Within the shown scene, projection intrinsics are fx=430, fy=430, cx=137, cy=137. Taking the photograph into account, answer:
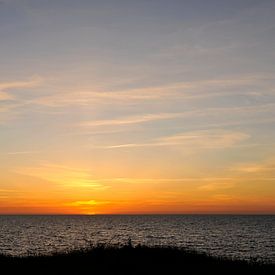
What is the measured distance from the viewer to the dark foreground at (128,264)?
24.4 metres

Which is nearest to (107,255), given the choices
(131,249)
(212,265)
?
(131,249)

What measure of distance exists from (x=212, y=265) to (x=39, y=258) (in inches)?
462

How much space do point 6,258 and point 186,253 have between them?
12.6 metres

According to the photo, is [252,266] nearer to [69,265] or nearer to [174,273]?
[174,273]

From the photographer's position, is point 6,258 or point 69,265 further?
point 6,258

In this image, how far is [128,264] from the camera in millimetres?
25547

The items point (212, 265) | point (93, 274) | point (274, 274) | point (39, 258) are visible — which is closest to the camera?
point (93, 274)

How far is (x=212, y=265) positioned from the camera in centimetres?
2672

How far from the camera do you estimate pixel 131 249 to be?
29.9 meters

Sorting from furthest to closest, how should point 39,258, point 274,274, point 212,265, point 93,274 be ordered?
point 39,258 → point 212,265 → point 274,274 → point 93,274

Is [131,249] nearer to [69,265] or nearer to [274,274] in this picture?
[69,265]

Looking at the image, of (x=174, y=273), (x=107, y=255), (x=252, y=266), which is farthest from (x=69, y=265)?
(x=252, y=266)

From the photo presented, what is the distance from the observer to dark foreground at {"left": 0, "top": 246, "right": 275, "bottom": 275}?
80.1 feet

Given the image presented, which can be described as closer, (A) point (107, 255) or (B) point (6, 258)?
(A) point (107, 255)
